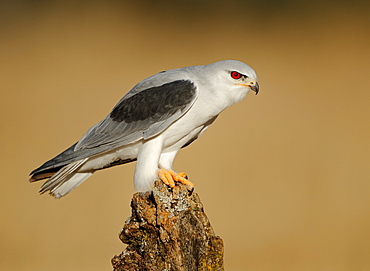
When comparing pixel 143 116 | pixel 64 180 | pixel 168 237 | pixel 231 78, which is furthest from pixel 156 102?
pixel 168 237

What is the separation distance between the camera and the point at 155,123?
124 inches

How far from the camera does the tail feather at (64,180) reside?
3217 mm

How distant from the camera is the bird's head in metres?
3.14

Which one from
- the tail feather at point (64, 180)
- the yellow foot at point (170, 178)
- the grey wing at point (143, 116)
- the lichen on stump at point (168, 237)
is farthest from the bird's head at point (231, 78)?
the tail feather at point (64, 180)

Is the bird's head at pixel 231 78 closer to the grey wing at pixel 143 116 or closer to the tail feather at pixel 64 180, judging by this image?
the grey wing at pixel 143 116

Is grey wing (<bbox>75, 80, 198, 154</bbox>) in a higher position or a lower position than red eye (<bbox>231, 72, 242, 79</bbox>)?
lower

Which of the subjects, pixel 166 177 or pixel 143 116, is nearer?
pixel 166 177

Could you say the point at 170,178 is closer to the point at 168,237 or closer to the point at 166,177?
the point at 166,177

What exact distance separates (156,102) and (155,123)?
15 centimetres

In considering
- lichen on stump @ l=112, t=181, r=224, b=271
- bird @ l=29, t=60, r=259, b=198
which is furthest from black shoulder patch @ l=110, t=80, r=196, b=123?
lichen on stump @ l=112, t=181, r=224, b=271

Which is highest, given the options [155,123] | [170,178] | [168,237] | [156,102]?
[156,102]

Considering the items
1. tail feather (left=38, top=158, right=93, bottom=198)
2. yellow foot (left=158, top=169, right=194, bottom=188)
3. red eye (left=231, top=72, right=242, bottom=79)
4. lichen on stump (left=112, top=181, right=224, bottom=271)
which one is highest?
red eye (left=231, top=72, right=242, bottom=79)

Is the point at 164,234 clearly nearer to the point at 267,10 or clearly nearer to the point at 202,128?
the point at 202,128

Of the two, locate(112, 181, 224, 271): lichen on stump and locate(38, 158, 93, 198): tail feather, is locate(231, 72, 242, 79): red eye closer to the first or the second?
locate(112, 181, 224, 271): lichen on stump
